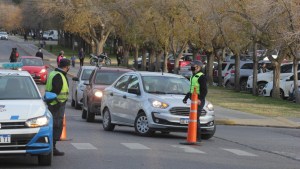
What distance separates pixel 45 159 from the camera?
11.2 metres

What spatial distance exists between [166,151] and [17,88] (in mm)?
3508

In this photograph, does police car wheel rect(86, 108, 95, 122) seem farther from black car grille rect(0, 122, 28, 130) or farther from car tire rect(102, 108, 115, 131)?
black car grille rect(0, 122, 28, 130)

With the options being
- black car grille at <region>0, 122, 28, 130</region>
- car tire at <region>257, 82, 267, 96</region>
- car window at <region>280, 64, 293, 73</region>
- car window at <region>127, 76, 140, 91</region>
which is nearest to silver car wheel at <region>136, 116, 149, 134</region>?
car window at <region>127, 76, 140, 91</region>

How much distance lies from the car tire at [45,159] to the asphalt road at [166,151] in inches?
5.7

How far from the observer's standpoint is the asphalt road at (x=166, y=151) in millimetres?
12062

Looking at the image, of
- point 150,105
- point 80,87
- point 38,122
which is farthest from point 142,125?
point 80,87

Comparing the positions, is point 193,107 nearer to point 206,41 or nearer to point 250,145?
point 250,145

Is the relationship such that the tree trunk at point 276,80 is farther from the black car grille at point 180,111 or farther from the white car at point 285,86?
the black car grille at point 180,111

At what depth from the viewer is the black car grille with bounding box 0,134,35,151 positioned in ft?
34.6

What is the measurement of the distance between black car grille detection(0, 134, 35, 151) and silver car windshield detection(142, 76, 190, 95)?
6.70m

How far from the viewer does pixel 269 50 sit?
116ft

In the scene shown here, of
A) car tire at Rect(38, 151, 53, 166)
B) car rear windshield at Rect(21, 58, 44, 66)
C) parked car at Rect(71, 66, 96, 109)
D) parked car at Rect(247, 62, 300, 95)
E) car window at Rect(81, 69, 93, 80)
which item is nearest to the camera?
car tire at Rect(38, 151, 53, 166)

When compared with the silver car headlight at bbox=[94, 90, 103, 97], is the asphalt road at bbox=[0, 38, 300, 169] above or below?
below

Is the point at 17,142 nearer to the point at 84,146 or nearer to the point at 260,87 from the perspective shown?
the point at 84,146
